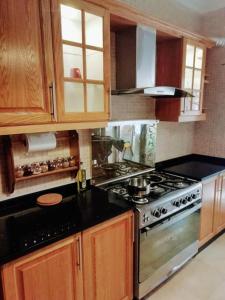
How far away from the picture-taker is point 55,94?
→ 1401 mm

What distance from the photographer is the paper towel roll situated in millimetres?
1608

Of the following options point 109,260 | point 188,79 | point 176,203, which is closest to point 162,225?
point 176,203

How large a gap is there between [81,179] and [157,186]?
2.32 feet

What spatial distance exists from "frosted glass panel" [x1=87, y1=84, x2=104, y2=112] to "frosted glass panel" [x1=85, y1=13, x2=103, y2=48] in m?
0.28

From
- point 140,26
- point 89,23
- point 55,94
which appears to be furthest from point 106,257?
Result: point 140,26

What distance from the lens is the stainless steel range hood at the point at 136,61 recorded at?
1.92 meters

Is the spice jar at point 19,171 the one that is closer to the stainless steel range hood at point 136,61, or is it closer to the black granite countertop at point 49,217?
the black granite countertop at point 49,217

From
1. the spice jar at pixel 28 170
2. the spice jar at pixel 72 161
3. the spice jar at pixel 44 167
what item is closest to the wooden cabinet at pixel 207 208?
the spice jar at pixel 72 161

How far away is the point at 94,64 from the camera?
161cm

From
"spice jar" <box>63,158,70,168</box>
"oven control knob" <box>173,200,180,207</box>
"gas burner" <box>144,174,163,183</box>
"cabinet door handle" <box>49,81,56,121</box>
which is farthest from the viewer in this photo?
"gas burner" <box>144,174,163,183</box>

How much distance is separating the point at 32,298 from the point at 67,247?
30cm

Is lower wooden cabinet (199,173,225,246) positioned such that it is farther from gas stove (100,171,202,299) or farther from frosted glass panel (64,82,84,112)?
frosted glass panel (64,82,84,112)

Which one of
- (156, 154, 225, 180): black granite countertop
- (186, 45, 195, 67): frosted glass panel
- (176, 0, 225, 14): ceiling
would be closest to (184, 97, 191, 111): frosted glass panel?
(186, 45, 195, 67): frosted glass panel

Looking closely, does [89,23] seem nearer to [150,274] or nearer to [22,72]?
[22,72]
